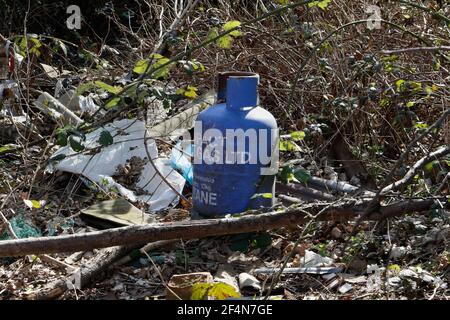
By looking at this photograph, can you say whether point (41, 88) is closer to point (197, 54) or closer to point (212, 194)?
point (197, 54)

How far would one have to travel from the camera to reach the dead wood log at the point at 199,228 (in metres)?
3.23

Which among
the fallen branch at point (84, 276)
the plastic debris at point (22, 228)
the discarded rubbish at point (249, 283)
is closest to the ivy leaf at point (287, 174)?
the discarded rubbish at point (249, 283)

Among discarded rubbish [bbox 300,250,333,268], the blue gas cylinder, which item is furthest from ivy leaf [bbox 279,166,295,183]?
discarded rubbish [bbox 300,250,333,268]

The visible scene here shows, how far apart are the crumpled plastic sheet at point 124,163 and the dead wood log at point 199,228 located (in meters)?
0.92

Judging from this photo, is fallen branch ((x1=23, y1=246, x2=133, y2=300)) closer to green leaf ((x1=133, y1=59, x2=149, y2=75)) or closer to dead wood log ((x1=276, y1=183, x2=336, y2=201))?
green leaf ((x1=133, y1=59, x2=149, y2=75))

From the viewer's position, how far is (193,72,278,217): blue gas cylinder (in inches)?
147

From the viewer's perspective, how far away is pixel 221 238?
3830mm

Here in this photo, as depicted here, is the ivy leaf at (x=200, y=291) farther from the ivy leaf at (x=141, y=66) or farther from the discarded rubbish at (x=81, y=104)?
the discarded rubbish at (x=81, y=104)

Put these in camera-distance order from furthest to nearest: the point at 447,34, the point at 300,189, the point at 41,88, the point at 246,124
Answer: the point at 41,88 < the point at 447,34 < the point at 300,189 < the point at 246,124

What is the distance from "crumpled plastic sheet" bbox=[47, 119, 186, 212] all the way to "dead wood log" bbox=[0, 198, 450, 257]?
3.01ft

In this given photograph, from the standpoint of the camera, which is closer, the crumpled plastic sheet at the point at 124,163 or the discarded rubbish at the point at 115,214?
the discarded rubbish at the point at 115,214

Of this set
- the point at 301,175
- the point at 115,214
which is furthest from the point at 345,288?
the point at 115,214
